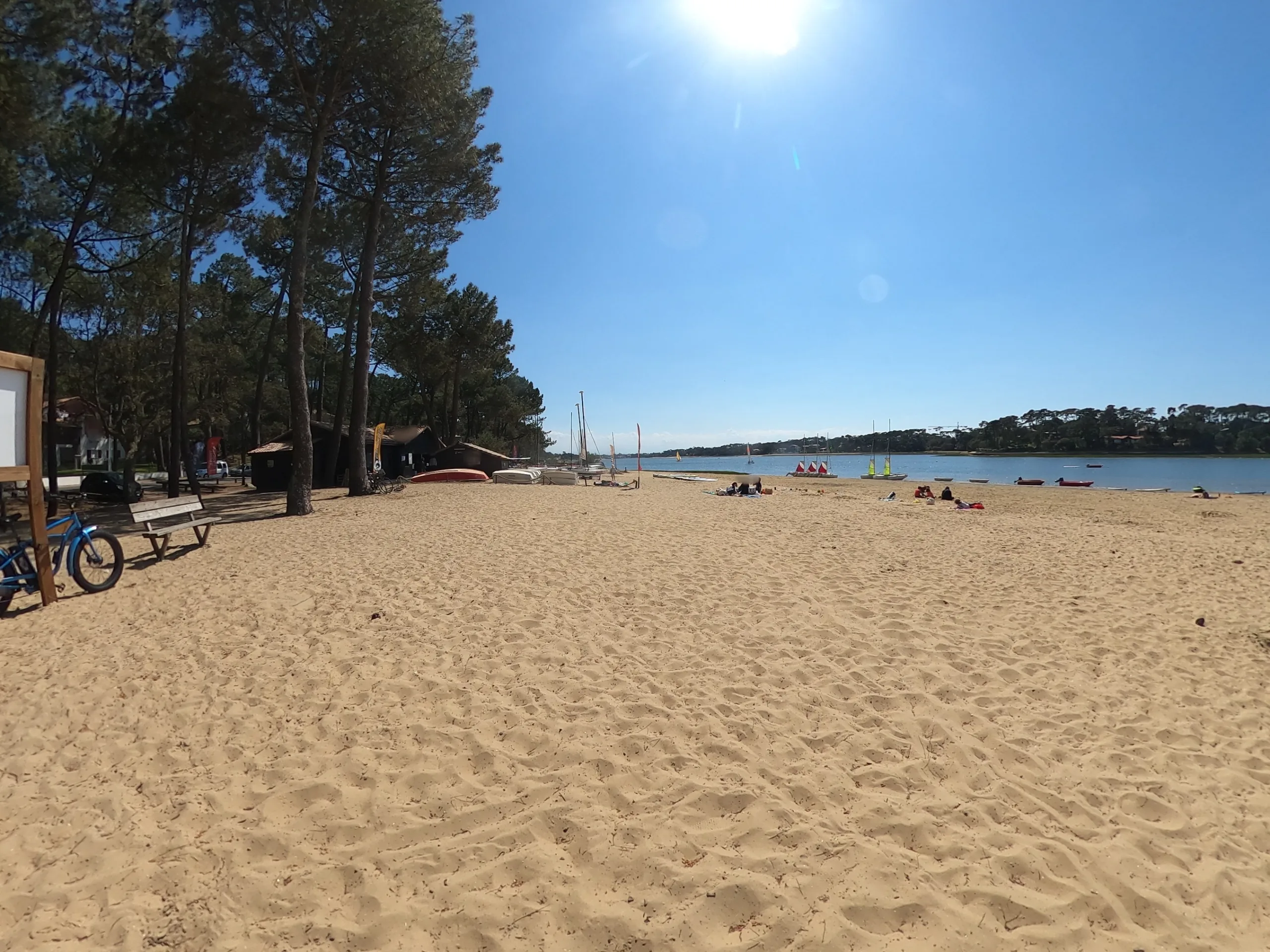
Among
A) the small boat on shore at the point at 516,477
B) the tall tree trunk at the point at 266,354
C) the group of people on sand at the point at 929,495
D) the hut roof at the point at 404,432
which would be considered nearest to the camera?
the group of people on sand at the point at 929,495

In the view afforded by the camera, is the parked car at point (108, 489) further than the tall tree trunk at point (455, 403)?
No

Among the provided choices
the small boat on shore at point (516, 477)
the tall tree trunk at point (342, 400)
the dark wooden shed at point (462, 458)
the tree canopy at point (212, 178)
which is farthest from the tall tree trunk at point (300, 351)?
the dark wooden shed at point (462, 458)

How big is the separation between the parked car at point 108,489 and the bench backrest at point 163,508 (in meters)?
12.9

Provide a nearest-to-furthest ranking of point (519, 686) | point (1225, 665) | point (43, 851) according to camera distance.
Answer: point (43, 851) → point (519, 686) → point (1225, 665)

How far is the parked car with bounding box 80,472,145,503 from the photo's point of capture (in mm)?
19141

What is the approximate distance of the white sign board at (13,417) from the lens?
226 inches

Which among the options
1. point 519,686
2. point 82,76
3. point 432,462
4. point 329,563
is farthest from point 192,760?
point 432,462

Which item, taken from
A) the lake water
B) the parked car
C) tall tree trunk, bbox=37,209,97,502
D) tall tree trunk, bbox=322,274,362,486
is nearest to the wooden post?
tall tree trunk, bbox=37,209,97,502

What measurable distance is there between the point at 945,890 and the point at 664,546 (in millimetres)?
6945

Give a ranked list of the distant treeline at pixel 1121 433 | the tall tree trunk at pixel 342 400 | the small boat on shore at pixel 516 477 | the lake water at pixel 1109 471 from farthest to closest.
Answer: the distant treeline at pixel 1121 433
the lake water at pixel 1109 471
the small boat on shore at pixel 516 477
the tall tree trunk at pixel 342 400

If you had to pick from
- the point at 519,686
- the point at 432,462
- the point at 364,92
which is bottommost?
the point at 519,686

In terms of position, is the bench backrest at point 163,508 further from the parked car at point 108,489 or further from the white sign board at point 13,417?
the parked car at point 108,489

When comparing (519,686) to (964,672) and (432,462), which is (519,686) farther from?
(432,462)

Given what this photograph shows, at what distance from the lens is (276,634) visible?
5211mm
